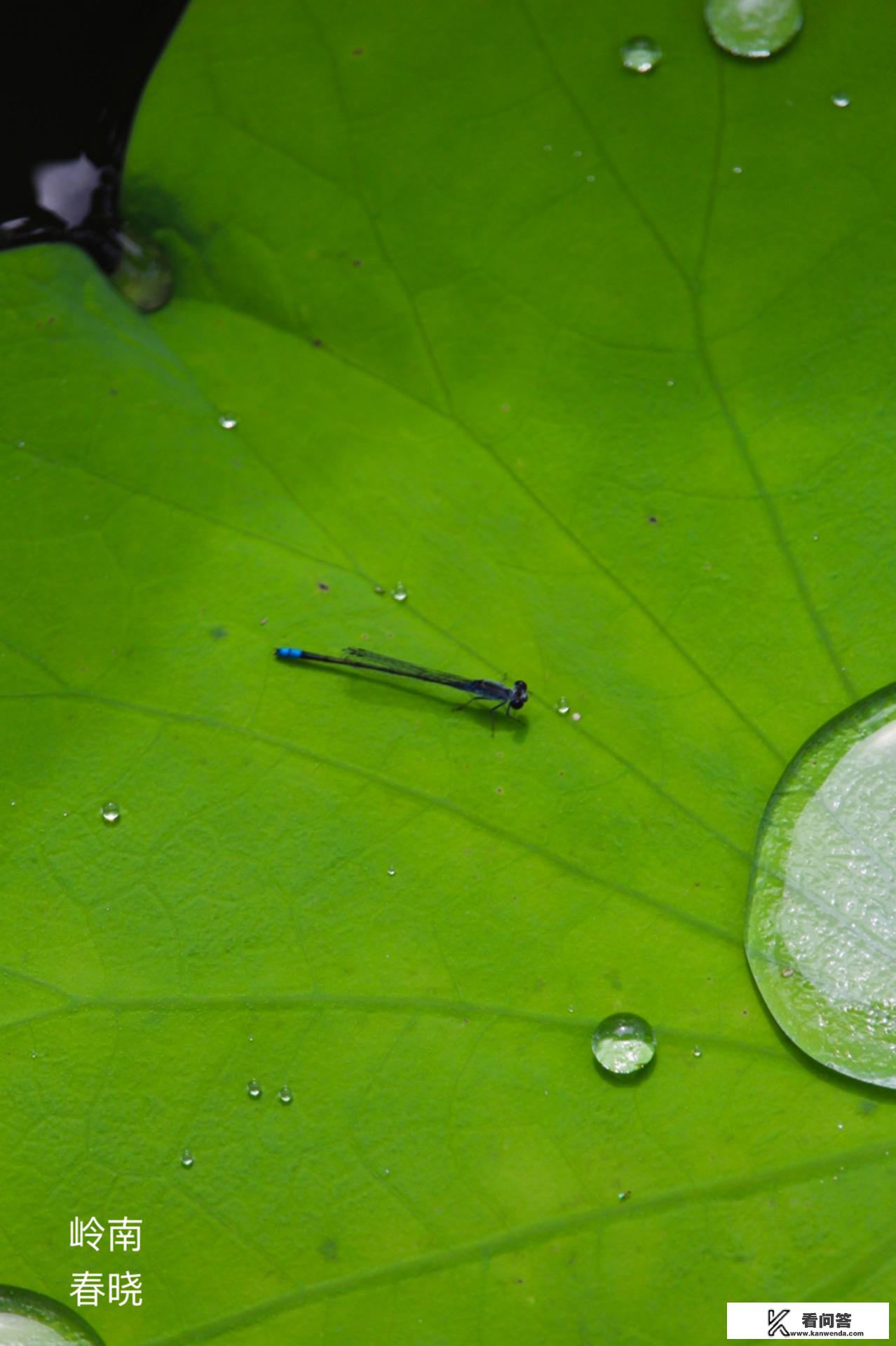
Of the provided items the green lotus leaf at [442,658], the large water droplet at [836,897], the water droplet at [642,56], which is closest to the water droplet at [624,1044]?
the green lotus leaf at [442,658]

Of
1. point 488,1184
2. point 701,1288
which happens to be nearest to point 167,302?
point 488,1184

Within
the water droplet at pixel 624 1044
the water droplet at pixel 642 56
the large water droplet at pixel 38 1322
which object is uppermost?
the water droplet at pixel 642 56

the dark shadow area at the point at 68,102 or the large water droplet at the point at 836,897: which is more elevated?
Result: the dark shadow area at the point at 68,102

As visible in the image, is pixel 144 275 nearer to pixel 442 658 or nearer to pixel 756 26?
pixel 442 658

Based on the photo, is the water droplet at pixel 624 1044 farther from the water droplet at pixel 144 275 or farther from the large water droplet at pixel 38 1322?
the water droplet at pixel 144 275

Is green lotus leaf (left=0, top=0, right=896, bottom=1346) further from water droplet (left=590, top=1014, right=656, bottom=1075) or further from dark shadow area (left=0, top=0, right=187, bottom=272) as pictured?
dark shadow area (left=0, top=0, right=187, bottom=272)

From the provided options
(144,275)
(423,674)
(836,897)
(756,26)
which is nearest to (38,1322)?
(423,674)
